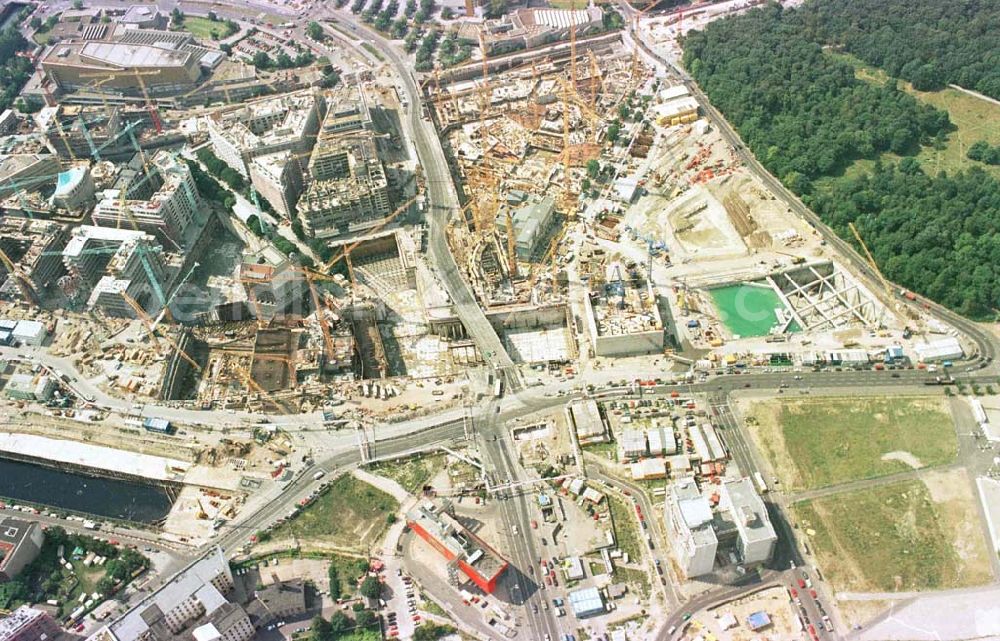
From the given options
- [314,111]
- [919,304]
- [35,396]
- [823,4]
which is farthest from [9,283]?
[823,4]

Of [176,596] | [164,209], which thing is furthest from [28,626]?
[164,209]

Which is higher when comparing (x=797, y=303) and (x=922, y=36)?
(x=922, y=36)

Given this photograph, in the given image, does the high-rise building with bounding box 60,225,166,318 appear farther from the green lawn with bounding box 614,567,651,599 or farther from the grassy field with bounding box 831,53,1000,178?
the grassy field with bounding box 831,53,1000,178

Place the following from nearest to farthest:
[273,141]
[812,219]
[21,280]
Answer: [21,280], [812,219], [273,141]

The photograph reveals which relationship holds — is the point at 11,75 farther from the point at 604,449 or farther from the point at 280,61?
the point at 604,449

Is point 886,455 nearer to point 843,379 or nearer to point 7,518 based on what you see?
point 843,379

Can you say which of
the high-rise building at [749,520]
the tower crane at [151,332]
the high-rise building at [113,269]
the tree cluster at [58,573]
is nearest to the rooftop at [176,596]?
the tree cluster at [58,573]
